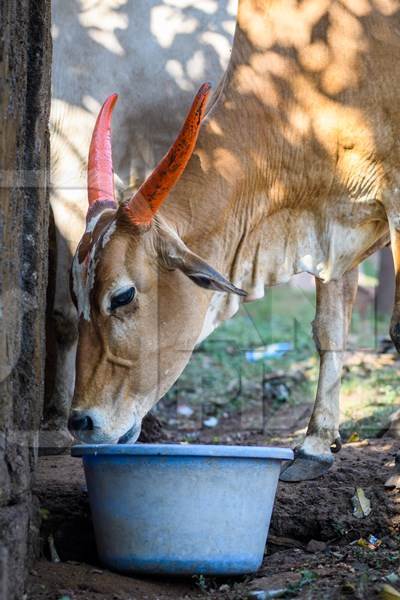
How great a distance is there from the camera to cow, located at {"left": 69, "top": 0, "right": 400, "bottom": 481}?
363 centimetres

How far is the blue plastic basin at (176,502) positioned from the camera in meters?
3.03

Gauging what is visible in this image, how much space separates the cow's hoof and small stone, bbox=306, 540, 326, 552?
41 centimetres

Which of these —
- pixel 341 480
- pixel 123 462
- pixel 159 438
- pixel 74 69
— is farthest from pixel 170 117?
pixel 123 462

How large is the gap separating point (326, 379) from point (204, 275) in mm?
1199

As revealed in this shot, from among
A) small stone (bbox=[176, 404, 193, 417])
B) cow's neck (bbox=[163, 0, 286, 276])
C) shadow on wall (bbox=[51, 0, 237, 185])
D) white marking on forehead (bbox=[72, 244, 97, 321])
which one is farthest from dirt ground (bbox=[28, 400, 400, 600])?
small stone (bbox=[176, 404, 193, 417])

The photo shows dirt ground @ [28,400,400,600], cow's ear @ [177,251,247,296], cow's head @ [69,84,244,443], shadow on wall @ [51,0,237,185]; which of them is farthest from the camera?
shadow on wall @ [51,0,237,185]

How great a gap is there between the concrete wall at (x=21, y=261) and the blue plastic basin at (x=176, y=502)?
0.24 meters

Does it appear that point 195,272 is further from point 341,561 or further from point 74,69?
point 74,69

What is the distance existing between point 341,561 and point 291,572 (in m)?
0.18

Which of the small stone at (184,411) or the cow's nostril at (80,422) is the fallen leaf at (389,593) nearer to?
the cow's nostril at (80,422)

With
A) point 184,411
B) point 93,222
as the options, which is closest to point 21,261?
point 93,222

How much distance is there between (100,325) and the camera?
361 centimetres

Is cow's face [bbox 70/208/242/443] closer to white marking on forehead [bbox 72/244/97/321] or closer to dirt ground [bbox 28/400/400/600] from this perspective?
white marking on forehead [bbox 72/244/97/321]

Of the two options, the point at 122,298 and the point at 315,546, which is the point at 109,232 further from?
the point at 315,546
